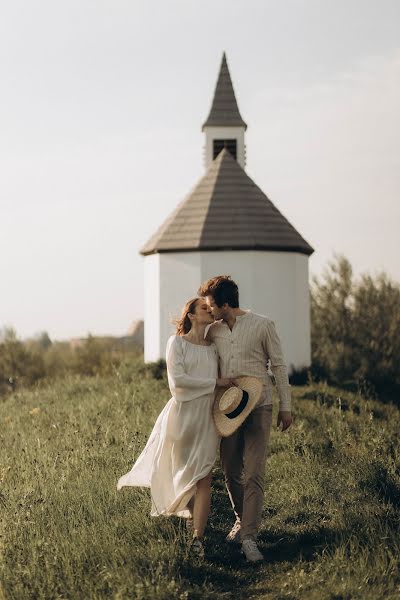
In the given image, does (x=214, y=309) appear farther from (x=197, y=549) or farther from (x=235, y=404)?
(x=197, y=549)

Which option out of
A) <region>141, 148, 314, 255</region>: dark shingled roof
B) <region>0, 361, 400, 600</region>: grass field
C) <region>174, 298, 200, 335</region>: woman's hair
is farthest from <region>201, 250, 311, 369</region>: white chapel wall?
<region>174, 298, 200, 335</region>: woman's hair

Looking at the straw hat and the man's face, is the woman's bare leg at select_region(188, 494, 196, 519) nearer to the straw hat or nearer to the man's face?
the straw hat

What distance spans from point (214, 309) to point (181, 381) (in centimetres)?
67

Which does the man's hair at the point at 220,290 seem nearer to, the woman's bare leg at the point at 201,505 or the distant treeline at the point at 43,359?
the woman's bare leg at the point at 201,505

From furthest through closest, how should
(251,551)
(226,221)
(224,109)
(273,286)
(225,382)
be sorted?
(224,109) < (226,221) < (273,286) < (225,382) < (251,551)

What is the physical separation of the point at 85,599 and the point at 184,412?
1.76 m

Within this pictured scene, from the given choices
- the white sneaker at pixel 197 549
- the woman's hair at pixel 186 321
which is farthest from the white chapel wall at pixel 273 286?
the white sneaker at pixel 197 549

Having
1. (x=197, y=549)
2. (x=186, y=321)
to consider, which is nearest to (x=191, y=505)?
(x=197, y=549)

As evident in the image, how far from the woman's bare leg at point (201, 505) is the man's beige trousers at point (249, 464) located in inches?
12.7

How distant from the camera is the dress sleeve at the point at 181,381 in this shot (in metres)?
6.71

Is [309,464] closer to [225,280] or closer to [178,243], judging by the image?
[225,280]

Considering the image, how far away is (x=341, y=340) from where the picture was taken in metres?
31.6

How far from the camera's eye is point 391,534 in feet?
21.4

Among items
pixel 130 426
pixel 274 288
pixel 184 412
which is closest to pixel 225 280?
pixel 184 412
